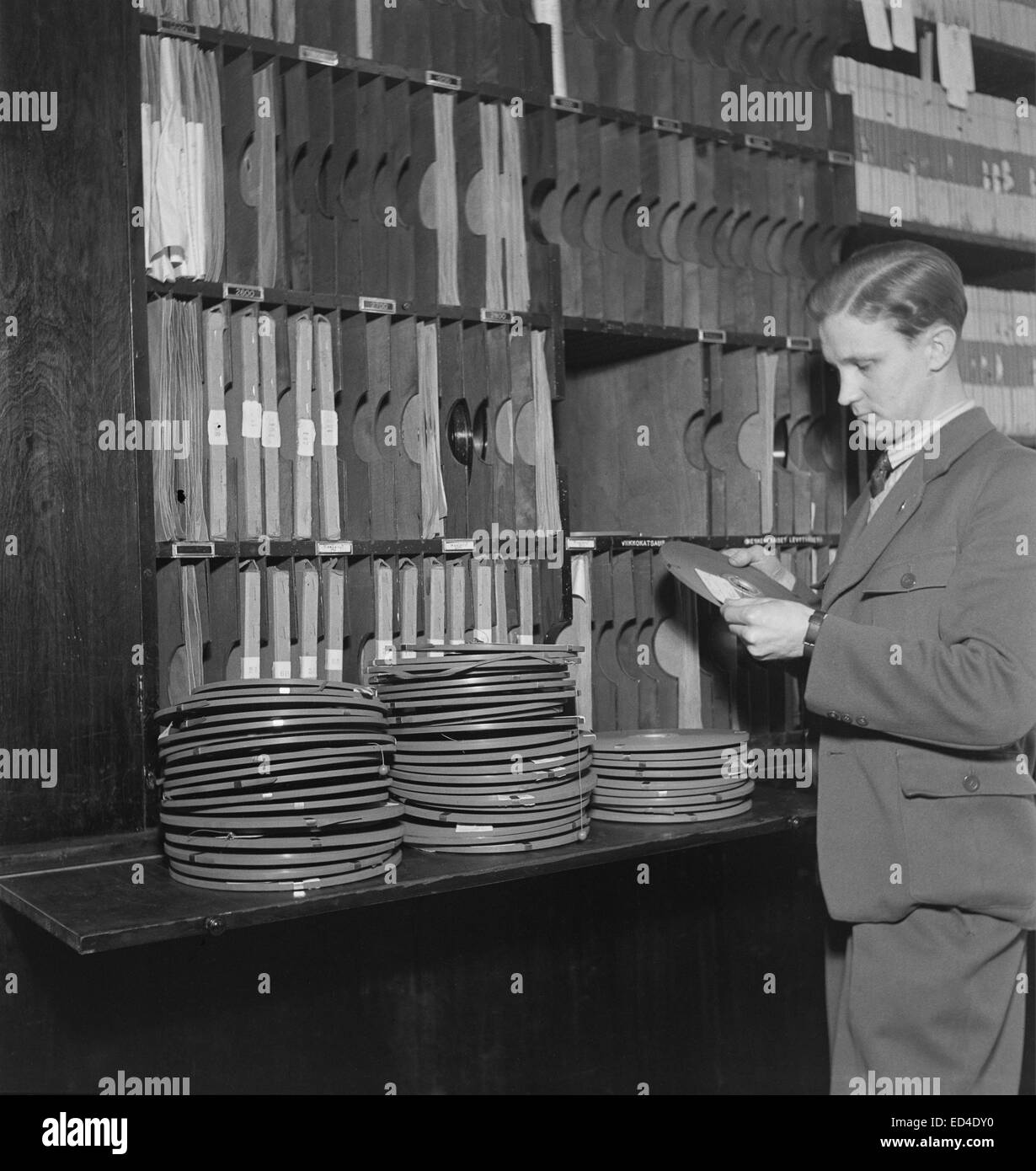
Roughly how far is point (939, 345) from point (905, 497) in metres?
0.24

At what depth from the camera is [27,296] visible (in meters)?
2.03

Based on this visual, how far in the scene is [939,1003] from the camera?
1827mm

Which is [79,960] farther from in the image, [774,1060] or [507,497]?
[774,1060]

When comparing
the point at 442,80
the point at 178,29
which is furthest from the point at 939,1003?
the point at 178,29

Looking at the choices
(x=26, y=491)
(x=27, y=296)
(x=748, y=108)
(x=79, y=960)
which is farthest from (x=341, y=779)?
(x=748, y=108)

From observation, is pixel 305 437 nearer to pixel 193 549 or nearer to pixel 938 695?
pixel 193 549

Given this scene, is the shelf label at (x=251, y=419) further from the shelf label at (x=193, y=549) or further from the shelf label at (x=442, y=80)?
the shelf label at (x=442, y=80)

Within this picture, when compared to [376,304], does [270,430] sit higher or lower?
lower

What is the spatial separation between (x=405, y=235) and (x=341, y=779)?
106 centimetres

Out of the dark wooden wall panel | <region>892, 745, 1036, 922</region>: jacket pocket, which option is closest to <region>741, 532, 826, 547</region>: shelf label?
<region>892, 745, 1036, 922</region>: jacket pocket

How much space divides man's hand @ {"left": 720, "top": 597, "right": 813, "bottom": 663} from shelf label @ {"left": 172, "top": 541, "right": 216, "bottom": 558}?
867 millimetres

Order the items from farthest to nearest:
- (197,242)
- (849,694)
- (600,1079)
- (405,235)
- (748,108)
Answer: (748,108) → (600,1079) → (405,235) → (197,242) → (849,694)

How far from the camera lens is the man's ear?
1.96 m

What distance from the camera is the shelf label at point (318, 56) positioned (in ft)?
7.50
